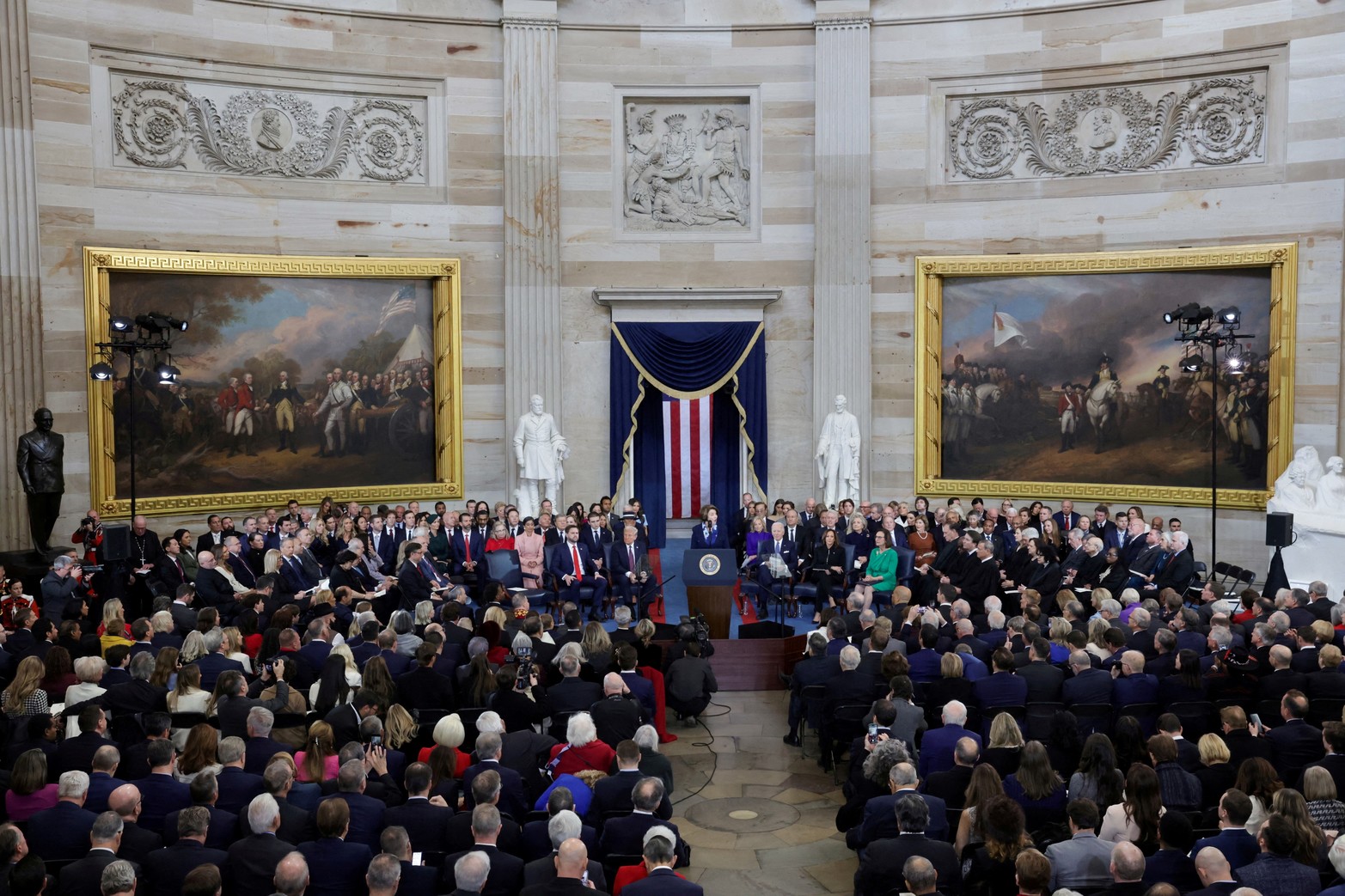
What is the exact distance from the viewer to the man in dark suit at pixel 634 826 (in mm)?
7781

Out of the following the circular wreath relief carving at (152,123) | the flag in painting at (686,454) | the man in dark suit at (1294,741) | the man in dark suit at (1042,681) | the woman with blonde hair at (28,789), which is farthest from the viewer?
the flag in painting at (686,454)

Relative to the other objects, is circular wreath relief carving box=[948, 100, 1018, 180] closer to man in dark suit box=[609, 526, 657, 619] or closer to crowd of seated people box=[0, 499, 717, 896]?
man in dark suit box=[609, 526, 657, 619]

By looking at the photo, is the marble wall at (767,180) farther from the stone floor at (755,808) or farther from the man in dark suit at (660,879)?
the man in dark suit at (660,879)

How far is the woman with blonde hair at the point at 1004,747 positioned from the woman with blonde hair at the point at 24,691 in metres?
7.34

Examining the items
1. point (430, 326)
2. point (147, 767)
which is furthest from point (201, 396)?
point (147, 767)

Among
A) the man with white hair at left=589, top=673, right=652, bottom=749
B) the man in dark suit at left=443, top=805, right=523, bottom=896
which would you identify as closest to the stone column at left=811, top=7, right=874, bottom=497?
the man with white hair at left=589, top=673, right=652, bottom=749

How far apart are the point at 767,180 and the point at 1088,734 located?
14408 millimetres

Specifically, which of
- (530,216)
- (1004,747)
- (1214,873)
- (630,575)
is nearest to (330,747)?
(1004,747)

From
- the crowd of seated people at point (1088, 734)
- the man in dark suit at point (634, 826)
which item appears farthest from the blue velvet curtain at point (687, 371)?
the man in dark suit at point (634, 826)

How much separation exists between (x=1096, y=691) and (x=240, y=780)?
6966mm

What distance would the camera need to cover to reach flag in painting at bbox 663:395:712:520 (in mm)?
23766

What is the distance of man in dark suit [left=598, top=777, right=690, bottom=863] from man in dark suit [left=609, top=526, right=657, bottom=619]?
9.19 meters

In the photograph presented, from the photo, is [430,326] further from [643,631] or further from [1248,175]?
[1248,175]

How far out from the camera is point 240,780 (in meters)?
8.05
